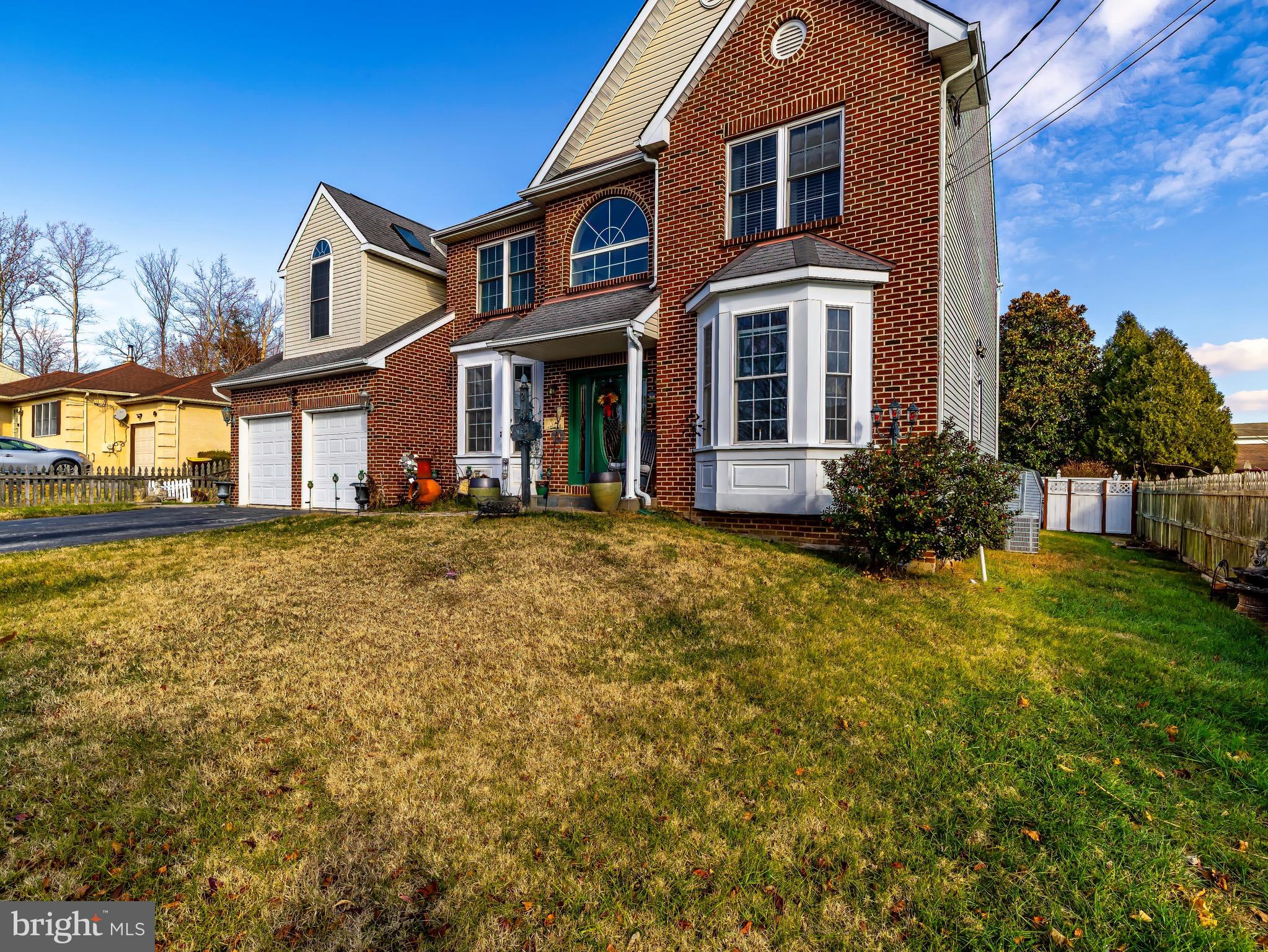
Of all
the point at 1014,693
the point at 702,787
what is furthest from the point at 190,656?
the point at 1014,693

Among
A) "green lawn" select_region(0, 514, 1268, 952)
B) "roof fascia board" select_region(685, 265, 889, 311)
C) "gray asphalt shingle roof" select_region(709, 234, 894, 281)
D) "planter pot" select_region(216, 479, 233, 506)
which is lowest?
"green lawn" select_region(0, 514, 1268, 952)

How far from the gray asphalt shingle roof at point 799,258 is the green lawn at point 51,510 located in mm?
15834

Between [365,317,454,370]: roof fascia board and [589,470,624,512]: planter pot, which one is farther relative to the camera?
[365,317,454,370]: roof fascia board

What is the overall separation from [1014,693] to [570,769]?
333 cm

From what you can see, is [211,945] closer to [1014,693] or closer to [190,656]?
[190,656]

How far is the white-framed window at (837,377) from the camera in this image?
8414mm

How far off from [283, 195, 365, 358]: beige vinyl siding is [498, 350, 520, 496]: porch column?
5207 millimetres

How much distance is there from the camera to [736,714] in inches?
155

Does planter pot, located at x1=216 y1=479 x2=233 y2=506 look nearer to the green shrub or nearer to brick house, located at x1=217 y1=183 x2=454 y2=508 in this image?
brick house, located at x1=217 y1=183 x2=454 y2=508

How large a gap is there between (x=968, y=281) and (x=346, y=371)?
46.1 feet

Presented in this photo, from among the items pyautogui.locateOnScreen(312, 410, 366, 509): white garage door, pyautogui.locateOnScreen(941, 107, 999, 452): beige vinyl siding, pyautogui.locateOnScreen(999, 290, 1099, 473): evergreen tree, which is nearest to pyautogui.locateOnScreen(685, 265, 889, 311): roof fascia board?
pyautogui.locateOnScreen(941, 107, 999, 452): beige vinyl siding

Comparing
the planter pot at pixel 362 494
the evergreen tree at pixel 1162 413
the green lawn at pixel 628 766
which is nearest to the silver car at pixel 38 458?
the planter pot at pixel 362 494

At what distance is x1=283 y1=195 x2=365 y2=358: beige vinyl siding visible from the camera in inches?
611

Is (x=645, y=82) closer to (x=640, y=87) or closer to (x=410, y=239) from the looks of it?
(x=640, y=87)
